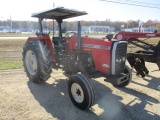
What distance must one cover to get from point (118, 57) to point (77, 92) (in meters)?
1.32

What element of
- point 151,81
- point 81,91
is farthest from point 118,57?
point 151,81

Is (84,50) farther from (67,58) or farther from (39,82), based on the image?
(39,82)

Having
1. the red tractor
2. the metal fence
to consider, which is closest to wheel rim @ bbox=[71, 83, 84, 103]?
the red tractor

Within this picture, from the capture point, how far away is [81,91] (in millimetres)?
4797

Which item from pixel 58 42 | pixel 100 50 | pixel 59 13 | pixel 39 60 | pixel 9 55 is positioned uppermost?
pixel 59 13

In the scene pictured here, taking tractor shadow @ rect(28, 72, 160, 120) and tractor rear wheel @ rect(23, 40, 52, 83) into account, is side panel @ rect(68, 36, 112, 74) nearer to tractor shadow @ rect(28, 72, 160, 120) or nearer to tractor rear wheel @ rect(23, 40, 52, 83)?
tractor shadow @ rect(28, 72, 160, 120)

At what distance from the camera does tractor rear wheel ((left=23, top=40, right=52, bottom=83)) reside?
605 cm

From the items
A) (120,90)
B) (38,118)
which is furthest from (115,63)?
(38,118)

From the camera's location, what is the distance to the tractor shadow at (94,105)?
14.7ft

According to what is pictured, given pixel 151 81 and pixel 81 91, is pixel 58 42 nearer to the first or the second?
pixel 81 91

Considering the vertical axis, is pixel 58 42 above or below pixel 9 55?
above

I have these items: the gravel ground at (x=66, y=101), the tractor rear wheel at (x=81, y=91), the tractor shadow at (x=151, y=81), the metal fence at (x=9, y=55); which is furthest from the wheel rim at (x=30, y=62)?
the metal fence at (x=9, y=55)

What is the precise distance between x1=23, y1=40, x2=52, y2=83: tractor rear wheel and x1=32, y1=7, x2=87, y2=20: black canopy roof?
0.86 metres

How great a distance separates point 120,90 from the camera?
6203 mm
